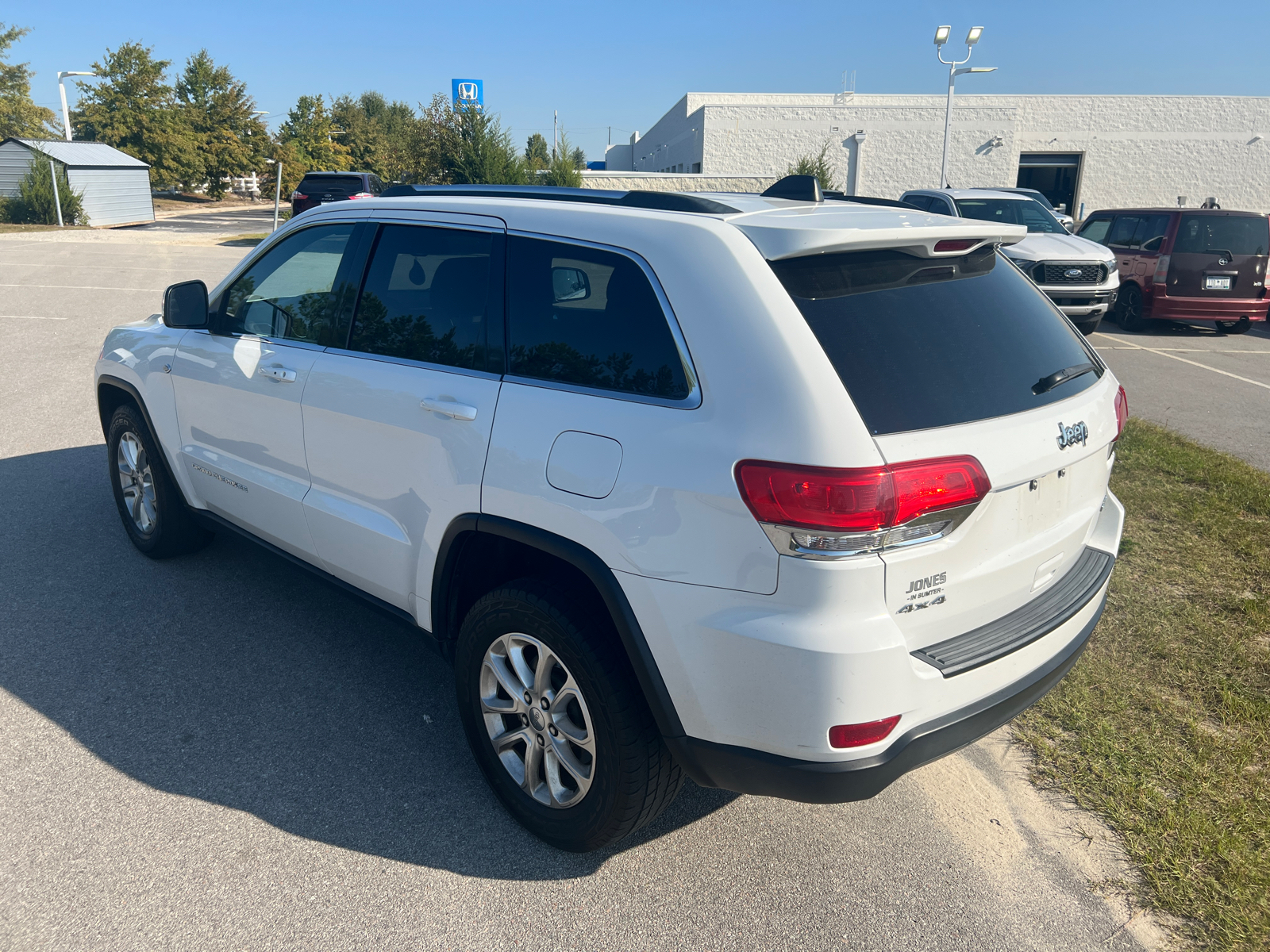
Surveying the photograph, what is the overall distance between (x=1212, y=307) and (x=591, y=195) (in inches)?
552

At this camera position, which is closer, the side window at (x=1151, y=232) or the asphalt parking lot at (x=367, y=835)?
the asphalt parking lot at (x=367, y=835)

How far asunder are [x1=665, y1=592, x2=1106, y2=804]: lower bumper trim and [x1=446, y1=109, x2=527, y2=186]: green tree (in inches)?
1046

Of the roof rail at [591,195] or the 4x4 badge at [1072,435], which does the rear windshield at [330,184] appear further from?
the 4x4 badge at [1072,435]

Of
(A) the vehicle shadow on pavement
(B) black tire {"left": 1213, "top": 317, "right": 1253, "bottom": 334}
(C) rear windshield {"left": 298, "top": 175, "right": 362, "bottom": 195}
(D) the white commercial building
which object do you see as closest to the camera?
(A) the vehicle shadow on pavement

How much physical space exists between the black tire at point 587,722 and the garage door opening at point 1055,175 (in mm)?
46848

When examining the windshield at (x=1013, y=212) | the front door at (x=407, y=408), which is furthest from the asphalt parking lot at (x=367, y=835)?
the windshield at (x=1013, y=212)

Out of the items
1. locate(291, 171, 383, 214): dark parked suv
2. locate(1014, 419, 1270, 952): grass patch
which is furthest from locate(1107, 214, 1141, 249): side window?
locate(291, 171, 383, 214): dark parked suv

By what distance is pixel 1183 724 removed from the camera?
3480mm

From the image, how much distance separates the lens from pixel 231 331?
409 cm

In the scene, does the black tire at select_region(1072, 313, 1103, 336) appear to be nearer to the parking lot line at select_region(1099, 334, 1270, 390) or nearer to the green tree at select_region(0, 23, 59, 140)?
the parking lot line at select_region(1099, 334, 1270, 390)

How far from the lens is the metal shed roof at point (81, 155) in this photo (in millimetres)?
36031

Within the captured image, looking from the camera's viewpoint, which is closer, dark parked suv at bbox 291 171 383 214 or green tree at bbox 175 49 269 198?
dark parked suv at bbox 291 171 383 214

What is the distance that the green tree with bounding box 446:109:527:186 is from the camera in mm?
27359

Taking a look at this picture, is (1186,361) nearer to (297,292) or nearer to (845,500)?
(297,292)
